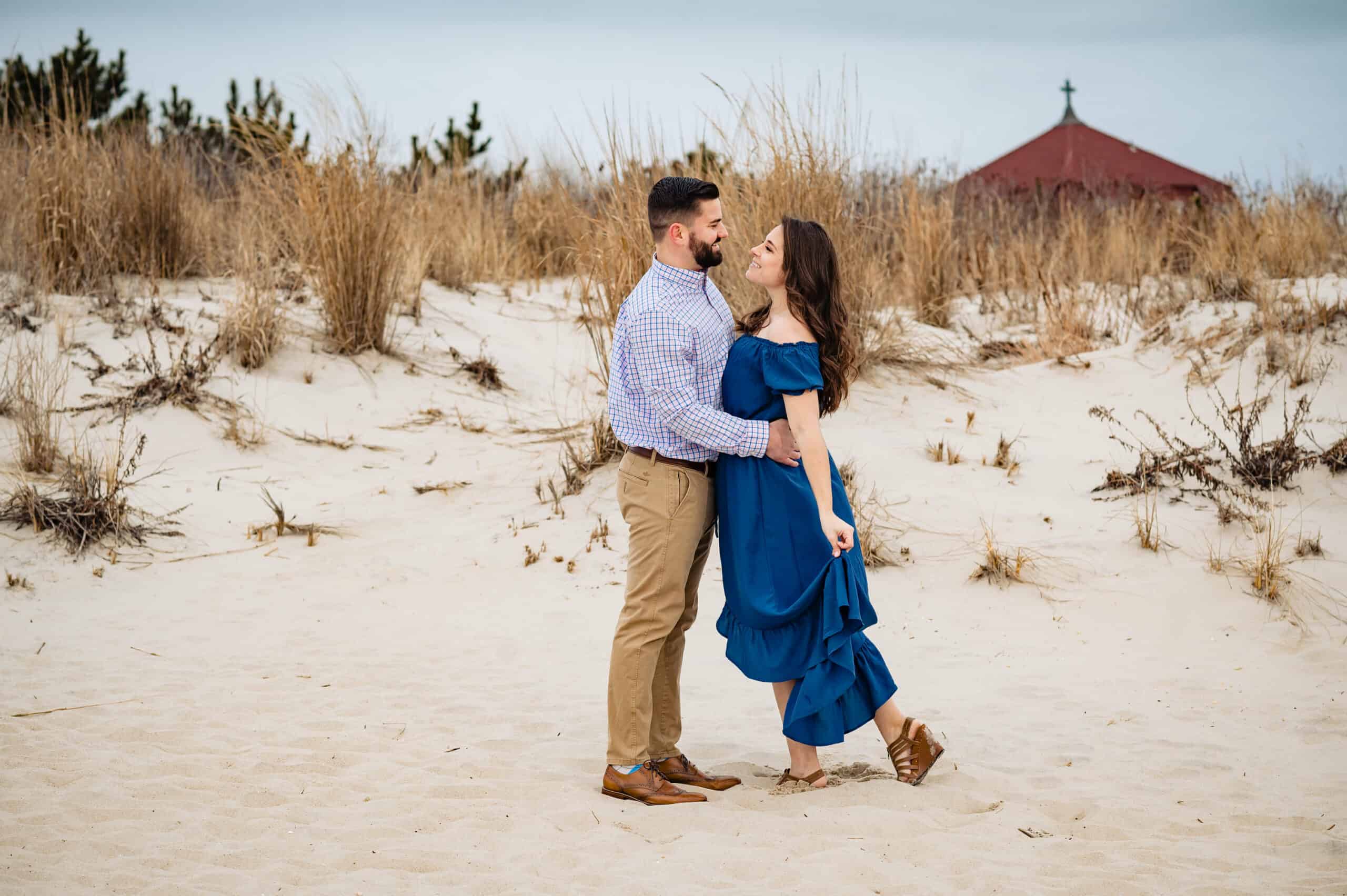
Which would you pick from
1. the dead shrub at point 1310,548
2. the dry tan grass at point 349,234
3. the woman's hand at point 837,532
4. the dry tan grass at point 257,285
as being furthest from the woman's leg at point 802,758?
the dry tan grass at point 257,285

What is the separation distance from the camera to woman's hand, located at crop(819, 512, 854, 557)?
2906 mm

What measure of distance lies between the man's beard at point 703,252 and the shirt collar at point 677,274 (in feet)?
0.12

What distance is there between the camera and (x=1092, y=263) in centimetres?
1055

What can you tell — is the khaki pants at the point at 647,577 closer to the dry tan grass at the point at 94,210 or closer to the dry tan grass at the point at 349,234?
the dry tan grass at the point at 349,234

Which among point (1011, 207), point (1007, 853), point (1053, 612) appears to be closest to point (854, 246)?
point (1053, 612)

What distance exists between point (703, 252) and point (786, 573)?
0.86m

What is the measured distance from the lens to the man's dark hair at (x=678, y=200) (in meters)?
2.96

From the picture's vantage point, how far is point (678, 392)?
2.86 metres

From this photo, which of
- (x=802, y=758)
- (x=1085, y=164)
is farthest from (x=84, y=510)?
(x=1085, y=164)

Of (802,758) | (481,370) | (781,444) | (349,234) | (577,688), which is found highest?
(349,234)

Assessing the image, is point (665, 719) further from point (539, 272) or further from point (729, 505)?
point (539, 272)

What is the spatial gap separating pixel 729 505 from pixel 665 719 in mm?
698

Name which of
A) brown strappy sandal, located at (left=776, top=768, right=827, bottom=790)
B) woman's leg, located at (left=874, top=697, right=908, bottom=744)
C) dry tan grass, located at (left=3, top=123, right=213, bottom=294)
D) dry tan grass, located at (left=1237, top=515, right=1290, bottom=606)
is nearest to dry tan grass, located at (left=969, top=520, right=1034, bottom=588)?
dry tan grass, located at (left=1237, top=515, right=1290, bottom=606)

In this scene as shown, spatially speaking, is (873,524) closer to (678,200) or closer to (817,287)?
(817,287)
